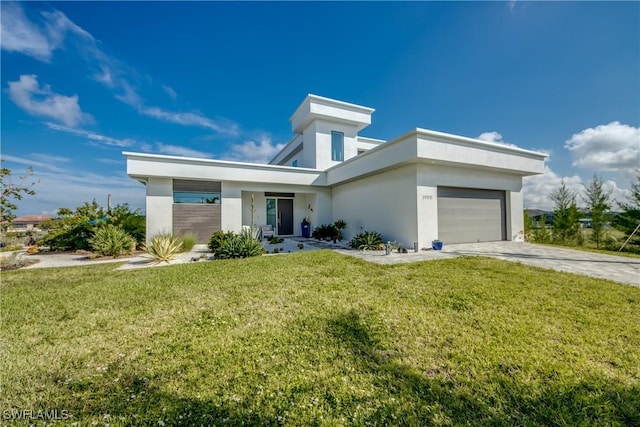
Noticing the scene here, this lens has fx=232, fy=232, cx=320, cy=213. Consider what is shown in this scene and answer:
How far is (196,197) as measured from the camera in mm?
12242

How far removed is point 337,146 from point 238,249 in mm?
10812

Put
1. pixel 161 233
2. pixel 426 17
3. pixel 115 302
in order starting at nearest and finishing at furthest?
1. pixel 115 302
2. pixel 426 17
3. pixel 161 233

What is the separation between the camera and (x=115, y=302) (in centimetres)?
432

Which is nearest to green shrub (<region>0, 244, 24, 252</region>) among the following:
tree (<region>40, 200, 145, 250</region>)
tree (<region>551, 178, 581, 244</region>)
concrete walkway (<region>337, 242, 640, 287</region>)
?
tree (<region>40, 200, 145, 250</region>)

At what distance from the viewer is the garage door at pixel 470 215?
10211 millimetres

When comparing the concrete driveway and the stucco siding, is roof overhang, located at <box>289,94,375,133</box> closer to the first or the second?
the stucco siding

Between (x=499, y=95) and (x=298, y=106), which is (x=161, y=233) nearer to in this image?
(x=298, y=106)

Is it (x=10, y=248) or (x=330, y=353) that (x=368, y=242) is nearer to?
(x=330, y=353)

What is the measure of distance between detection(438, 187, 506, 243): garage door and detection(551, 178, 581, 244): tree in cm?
378

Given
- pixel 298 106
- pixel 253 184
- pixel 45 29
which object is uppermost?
pixel 298 106

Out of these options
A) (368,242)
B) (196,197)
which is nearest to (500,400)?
(368,242)

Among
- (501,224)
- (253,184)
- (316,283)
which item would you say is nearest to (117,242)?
(253,184)

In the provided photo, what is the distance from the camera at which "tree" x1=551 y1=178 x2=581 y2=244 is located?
12234 millimetres

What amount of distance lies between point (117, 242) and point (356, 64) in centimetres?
1477
